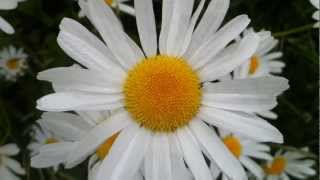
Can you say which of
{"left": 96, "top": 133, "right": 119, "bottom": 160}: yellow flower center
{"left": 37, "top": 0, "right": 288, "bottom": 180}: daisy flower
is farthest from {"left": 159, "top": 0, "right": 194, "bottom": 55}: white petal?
{"left": 96, "top": 133, "right": 119, "bottom": 160}: yellow flower center

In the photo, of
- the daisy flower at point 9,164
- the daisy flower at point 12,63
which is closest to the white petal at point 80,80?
the daisy flower at point 9,164

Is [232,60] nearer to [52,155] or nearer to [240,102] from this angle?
[240,102]

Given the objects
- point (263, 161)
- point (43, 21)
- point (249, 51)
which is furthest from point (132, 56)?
point (263, 161)

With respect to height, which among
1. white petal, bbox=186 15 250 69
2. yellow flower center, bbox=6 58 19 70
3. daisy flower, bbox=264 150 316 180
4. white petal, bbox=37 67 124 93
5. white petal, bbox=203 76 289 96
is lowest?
daisy flower, bbox=264 150 316 180

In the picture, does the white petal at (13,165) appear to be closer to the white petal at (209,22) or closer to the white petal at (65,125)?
the white petal at (65,125)

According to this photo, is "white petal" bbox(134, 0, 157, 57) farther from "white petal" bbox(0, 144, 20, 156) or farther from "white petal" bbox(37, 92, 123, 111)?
"white petal" bbox(0, 144, 20, 156)
